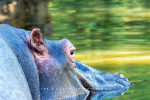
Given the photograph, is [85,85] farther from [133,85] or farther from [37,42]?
[37,42]

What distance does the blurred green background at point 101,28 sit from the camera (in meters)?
5.20

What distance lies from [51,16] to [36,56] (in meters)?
7.03

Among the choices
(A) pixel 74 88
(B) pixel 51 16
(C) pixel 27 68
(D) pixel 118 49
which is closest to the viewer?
(C) pixel 27 68

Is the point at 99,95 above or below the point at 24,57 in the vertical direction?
below

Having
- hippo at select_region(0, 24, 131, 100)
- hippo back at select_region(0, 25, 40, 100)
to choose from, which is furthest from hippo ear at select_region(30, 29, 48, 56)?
hippo back at select_region(0, 25, 40, 100)

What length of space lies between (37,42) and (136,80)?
5.44ft

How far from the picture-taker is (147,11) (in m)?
11.0

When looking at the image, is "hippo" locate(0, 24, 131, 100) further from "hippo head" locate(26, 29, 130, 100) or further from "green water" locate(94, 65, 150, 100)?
"green water" locate(94, 65, 150, 100)

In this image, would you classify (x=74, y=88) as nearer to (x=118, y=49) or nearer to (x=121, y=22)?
(x=118, y=49)

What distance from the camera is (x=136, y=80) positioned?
457cm

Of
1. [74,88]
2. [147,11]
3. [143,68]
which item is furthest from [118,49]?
[147,11]

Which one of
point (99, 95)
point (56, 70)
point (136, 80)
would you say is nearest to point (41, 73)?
point (56, 70)

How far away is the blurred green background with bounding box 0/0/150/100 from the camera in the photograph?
520cm

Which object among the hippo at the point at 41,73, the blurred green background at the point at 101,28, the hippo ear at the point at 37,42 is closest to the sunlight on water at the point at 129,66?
the blurred green background at the point at 101,28
